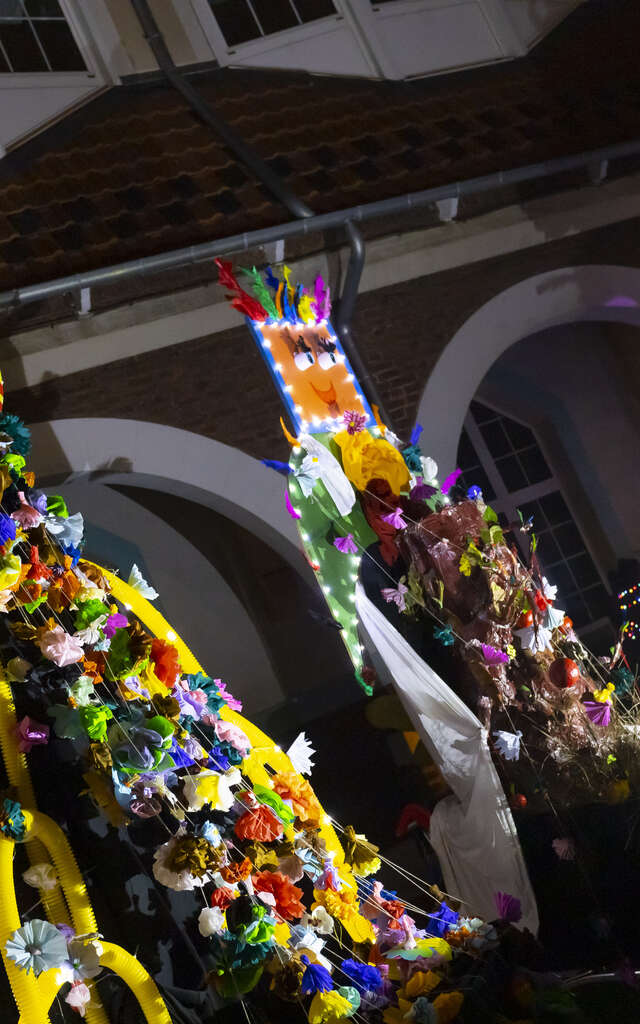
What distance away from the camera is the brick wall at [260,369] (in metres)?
7.02

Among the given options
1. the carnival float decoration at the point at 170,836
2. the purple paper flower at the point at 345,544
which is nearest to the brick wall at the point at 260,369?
the purple paper flower at the point at 345,544

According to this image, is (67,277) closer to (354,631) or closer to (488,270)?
(354,631)

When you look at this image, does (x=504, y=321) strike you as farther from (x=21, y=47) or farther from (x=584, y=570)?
(x=21, y=47)

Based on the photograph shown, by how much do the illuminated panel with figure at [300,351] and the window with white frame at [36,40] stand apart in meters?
2.88

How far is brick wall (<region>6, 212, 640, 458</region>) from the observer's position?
277 inches

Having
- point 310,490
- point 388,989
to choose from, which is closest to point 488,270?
point 310,490

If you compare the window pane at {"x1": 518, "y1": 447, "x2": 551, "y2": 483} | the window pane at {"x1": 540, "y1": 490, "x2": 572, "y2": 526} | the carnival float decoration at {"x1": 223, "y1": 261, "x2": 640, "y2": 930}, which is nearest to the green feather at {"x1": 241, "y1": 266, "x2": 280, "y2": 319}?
the carnival float decoration at {"x1": 223, "y1": 261, "x2": 640, "y2": 930}

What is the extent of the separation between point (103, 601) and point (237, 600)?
5.34 meters

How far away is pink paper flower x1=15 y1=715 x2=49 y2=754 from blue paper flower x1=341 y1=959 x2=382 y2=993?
1391 millimetres

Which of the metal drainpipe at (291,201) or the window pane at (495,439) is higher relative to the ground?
the metal drainpipe at (291,201)

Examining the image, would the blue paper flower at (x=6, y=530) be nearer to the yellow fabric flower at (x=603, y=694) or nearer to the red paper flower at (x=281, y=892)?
the red paper flower at (x=281, y=892)

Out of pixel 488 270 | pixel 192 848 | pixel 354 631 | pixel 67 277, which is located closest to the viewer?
pixel 192 848

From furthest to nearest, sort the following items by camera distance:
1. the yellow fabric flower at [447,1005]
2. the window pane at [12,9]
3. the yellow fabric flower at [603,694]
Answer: the window pane at [12,9], the yellow fabric flower at [603,694], the yellow fabric flower at [447,1005]

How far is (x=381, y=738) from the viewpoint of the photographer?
8.54 meters
